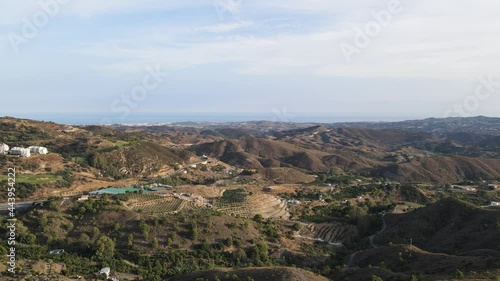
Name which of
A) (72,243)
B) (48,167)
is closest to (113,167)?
(48,167)

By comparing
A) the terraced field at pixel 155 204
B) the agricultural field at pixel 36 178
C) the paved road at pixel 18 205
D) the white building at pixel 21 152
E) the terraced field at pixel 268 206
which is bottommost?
the terraced field at pixel 268 206

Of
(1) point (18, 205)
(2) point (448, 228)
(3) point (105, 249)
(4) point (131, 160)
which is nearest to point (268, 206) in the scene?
(2) point (448, 228)

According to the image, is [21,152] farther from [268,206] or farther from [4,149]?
[268,206]

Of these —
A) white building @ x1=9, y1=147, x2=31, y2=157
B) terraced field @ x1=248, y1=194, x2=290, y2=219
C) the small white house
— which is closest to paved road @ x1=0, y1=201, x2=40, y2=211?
white building @ x1=9, y1=147, x2=31, y2=157

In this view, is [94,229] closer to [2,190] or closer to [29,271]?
[29,271]

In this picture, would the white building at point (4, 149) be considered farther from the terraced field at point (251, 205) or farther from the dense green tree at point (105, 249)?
the dense green tree at point (105, 249)

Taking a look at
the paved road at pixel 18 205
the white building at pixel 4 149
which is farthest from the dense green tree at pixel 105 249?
the white building at pixel 4 149
